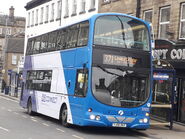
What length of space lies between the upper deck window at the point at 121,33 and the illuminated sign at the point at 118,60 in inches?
16.3

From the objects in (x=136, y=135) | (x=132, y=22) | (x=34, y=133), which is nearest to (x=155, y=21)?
(x=132, y=22)

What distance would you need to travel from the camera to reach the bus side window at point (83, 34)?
51.9 ft

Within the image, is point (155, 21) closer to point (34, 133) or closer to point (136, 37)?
point (136, 37)

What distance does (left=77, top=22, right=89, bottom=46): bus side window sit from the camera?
15.8 meters

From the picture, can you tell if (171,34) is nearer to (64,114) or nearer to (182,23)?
(182,23)

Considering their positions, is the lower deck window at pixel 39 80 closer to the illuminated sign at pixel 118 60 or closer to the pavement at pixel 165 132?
the illuminated sign at pixel 118 60

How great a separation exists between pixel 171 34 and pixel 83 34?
757cm

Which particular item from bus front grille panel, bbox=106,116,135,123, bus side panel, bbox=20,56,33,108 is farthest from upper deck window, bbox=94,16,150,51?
bus side panel, bbox=20,56,33,108

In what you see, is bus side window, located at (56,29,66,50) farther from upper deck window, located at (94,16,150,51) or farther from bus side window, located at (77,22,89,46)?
upper deck window, located at (94,16,150,51)

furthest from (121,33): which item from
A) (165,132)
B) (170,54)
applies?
(170,54)

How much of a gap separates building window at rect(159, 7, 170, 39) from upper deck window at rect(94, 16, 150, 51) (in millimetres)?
7027

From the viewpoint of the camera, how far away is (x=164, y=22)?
23.6 m

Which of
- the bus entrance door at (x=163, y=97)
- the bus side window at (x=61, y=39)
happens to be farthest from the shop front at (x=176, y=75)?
the bus side window at (x=61, y=39)

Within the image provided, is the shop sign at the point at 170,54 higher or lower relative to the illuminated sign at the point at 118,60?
higher
